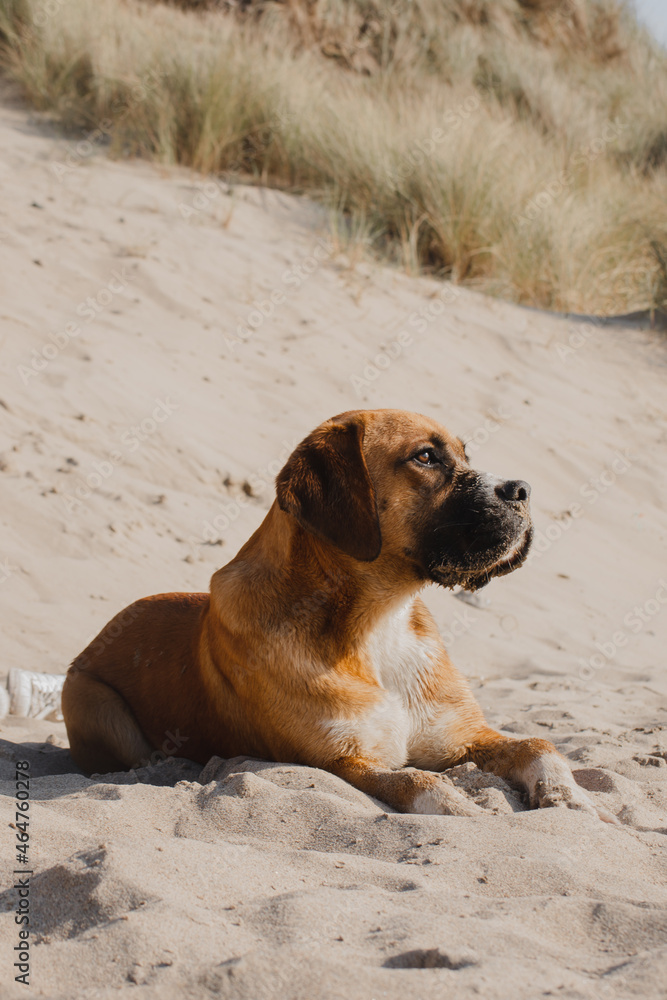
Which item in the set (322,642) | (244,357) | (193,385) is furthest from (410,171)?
(322,642)

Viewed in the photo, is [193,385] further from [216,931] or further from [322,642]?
[216,931]

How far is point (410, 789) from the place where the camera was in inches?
126

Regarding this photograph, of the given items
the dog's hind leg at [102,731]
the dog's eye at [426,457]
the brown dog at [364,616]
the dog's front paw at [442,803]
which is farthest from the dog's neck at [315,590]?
the dog's hind leg at [102,731]

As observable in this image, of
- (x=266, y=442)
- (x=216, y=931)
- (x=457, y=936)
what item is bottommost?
(x=266, y=442)

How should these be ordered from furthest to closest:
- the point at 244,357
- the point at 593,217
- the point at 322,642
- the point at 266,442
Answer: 1. the point at 593,217
2. the point at 244,357
3. the point at 266,442
4. the point at 322,642

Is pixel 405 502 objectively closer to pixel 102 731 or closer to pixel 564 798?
pixel 564 798

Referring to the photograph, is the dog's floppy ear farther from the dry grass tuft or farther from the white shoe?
the dry grass tuft

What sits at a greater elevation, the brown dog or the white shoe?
the brown dog

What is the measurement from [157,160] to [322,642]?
942 centimetres

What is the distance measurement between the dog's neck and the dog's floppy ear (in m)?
0.13

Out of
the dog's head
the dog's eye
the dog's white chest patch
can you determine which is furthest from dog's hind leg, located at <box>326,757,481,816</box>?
the dog's eye

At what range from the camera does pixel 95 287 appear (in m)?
8.87

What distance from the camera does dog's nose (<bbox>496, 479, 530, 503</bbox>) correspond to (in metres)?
3.59

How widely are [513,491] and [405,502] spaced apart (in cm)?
41
